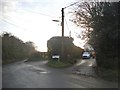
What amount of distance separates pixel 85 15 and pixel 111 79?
19882 millimetres

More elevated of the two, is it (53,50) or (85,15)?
(85,15)

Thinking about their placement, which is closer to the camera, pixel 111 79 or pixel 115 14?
pixel 111 79

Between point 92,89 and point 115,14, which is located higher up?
point 115,14

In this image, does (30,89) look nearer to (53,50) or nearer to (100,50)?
(100,50)

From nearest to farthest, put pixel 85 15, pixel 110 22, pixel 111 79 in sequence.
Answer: pixel 111 79 < pixel 110 22 < pixel 85 15

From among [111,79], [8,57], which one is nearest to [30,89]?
[111,79]

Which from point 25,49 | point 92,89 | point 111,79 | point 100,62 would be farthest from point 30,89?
point 25,49

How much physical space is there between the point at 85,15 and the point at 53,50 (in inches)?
735

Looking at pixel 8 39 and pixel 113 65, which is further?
pixel 8 39

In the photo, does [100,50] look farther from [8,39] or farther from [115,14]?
[8,39]

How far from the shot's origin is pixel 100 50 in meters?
29.5

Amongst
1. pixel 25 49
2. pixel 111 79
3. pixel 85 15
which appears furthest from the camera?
pixel 25 49

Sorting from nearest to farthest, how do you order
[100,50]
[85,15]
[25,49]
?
[100,50]
[85,15]
[25,49]

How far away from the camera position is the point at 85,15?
4125 cm
